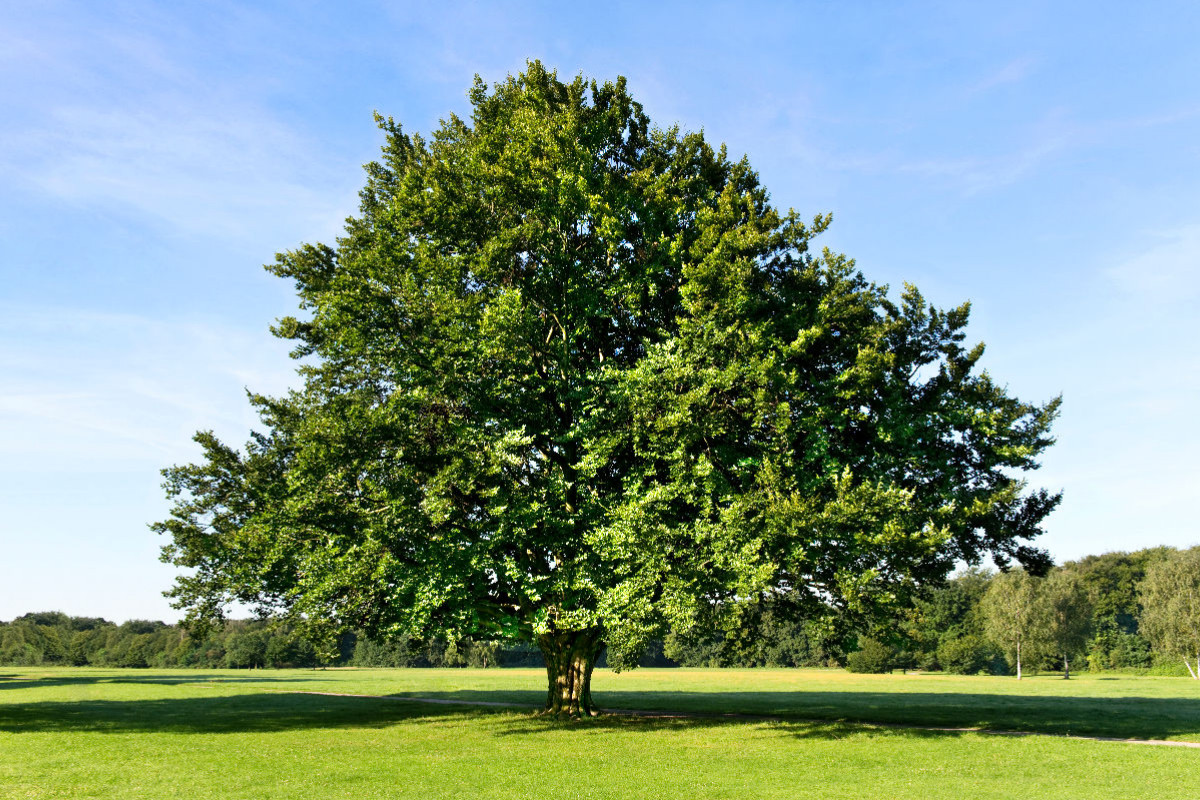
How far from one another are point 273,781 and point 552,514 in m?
12.8

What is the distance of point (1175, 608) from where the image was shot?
283 ft

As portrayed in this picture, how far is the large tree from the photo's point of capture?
87.4 ft

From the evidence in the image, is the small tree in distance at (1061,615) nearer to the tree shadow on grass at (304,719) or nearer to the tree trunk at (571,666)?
the tree shadow on grass at (304,719)

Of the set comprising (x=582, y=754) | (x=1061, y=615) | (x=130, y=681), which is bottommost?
(x=130, y=681)

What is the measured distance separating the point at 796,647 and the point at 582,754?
117 m

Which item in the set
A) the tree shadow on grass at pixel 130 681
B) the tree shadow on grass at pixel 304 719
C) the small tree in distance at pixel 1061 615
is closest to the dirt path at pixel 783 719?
the tree shadow on grass at pixel 304 719

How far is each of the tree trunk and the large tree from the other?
317 mm

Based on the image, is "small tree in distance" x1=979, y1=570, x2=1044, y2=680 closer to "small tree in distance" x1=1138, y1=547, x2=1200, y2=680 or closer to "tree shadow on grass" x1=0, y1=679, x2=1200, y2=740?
"small tree in distance" x1=1138, y1=547, x2=1200, y2=680

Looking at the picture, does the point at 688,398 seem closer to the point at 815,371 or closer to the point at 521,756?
the point at 815,371

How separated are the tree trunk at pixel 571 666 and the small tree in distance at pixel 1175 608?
83.6 m

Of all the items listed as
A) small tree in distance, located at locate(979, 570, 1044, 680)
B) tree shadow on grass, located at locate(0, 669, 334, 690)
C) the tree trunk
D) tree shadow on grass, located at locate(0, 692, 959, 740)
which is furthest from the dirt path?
small tree in distance, located at locate(979, 570, 1044, 680)

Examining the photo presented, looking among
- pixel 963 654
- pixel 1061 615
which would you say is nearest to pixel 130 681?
pixel 1061 615

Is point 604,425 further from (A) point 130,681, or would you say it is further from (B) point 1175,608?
(B) point 1175,608

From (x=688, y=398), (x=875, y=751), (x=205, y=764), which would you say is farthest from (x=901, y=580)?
(x=205, y=764)
